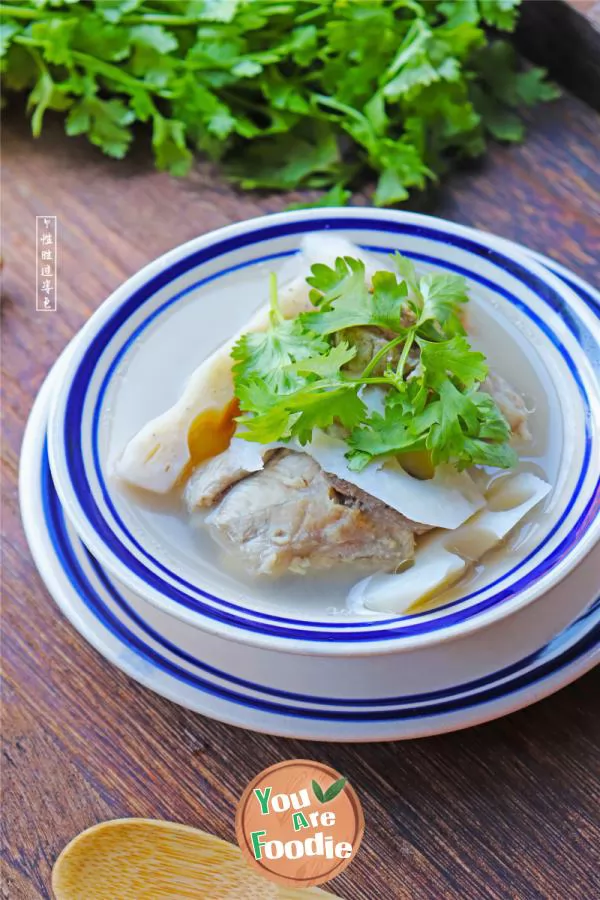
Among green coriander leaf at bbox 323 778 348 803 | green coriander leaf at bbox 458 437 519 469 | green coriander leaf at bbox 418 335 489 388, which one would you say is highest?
green coriander leaf at bbox 418 335 489 388

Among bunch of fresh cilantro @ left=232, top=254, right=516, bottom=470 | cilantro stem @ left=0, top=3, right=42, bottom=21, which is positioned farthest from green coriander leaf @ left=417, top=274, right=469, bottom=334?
cilantro stem @ left=0, top=3, right=42, bottom=21

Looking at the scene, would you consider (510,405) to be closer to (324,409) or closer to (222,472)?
(324,409)

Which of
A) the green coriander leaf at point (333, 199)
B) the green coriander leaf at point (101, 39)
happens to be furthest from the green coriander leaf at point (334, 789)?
the green coriander leaf at point (101, 39)

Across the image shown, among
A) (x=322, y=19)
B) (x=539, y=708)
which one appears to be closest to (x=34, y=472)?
(x=539, y=708)

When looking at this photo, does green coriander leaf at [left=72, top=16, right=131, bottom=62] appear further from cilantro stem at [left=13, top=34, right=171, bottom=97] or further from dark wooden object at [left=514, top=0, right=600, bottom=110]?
dark wooden object at [left=514, top=0, right=600, bottom=110]

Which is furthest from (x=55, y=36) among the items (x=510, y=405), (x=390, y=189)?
(x=510, y=405)

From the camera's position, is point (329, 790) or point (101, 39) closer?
point (329, 790)

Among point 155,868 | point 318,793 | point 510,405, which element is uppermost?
point 510,405

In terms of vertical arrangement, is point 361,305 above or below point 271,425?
above
